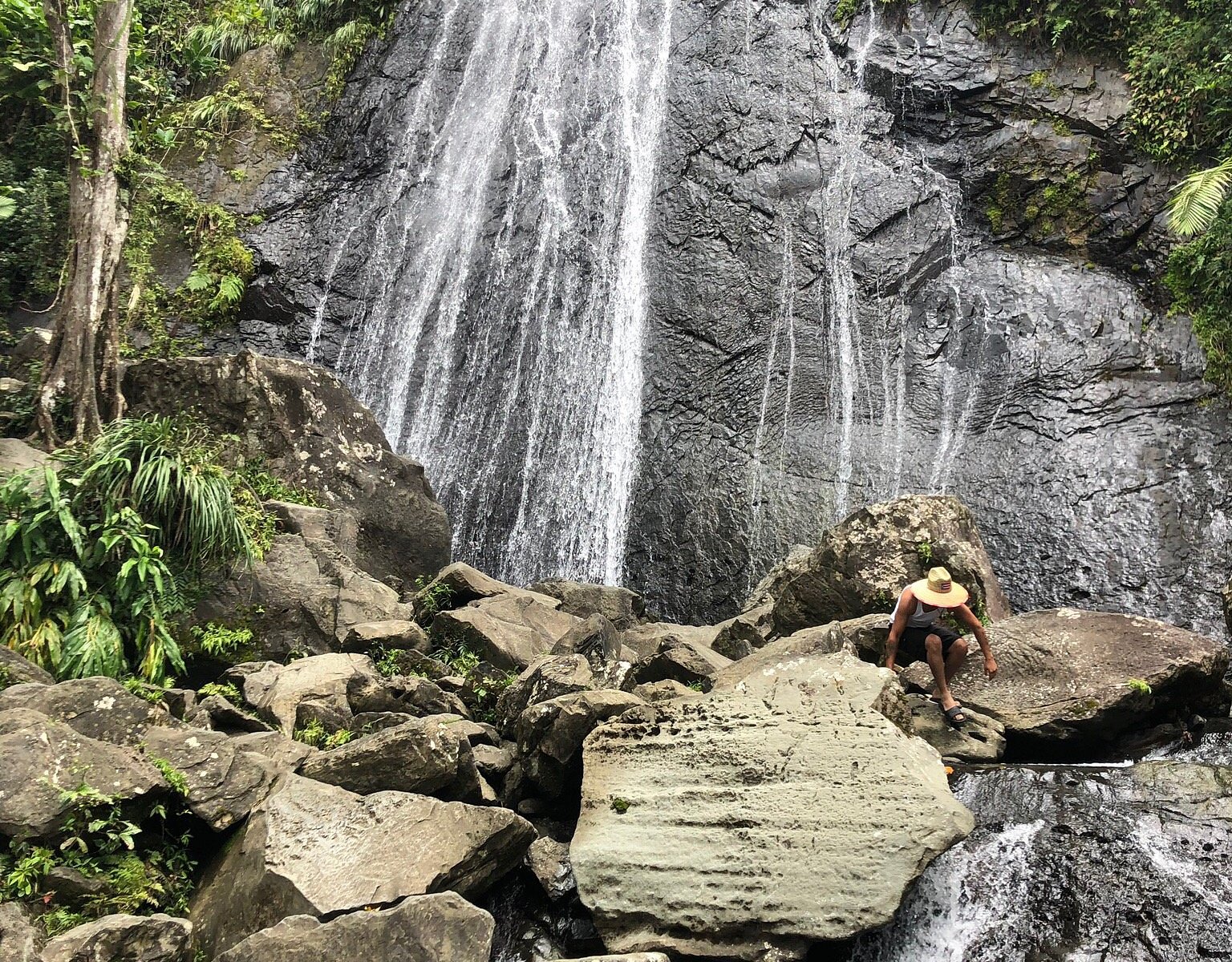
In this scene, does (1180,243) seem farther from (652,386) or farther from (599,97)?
(599,97)

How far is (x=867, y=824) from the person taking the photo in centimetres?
468

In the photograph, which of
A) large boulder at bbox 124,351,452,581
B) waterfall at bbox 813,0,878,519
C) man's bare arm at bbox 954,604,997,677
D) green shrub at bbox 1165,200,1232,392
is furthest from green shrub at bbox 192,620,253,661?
green shrub at bbox 1165,200,1232,392

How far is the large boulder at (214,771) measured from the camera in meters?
4.65

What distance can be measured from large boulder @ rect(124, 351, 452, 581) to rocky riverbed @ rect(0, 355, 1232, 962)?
6.56ft

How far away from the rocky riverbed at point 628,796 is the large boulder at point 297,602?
33 millimetres

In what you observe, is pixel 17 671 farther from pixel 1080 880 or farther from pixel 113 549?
pixel 1080 880

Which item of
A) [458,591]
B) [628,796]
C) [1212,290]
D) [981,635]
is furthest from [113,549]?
[1212,290]

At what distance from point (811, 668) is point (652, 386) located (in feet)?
26.2

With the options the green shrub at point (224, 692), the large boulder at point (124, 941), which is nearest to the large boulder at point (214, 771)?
the large boulder at point (124, 941)

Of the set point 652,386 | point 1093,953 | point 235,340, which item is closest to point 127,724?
point 1093,953

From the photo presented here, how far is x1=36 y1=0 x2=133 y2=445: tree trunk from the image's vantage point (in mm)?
8562

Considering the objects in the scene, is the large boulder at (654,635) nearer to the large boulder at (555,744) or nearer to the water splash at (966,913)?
the large boulder at (555,744)

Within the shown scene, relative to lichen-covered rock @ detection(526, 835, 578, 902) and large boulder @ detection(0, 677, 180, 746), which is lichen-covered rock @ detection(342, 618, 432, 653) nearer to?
large boulder @ detection(0, 677, 180, 746)

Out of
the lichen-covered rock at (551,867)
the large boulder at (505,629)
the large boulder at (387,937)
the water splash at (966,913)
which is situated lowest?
the lichen-covered rock at (551,867)
